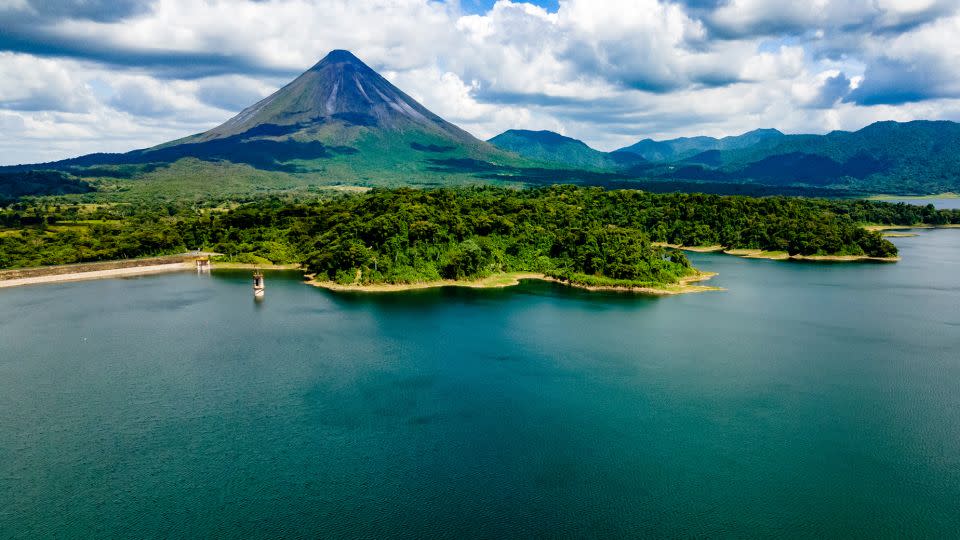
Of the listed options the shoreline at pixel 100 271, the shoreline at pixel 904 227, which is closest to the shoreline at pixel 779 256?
the shoreline at pixel 904 227

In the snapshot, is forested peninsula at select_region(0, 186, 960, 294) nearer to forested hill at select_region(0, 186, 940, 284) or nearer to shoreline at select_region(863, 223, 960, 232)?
forested hill at select_region(0, 186, 940, 284)

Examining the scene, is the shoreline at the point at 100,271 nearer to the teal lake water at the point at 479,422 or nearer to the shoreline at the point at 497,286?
the shoreline at the point at 497,286

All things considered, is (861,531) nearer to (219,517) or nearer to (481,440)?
(481,440)

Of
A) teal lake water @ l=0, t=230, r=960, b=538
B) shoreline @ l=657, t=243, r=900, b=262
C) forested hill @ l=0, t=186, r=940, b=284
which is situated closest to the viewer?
teal lake water @ l=0, t=230, r=960, b=538

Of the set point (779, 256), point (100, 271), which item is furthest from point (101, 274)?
point (779, 256)

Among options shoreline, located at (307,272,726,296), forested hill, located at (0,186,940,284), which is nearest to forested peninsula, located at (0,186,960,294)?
forested hill, located at (0,186,940,284)

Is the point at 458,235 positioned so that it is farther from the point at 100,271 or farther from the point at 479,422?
the point at 100,271

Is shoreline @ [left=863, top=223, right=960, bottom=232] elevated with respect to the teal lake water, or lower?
elevated
